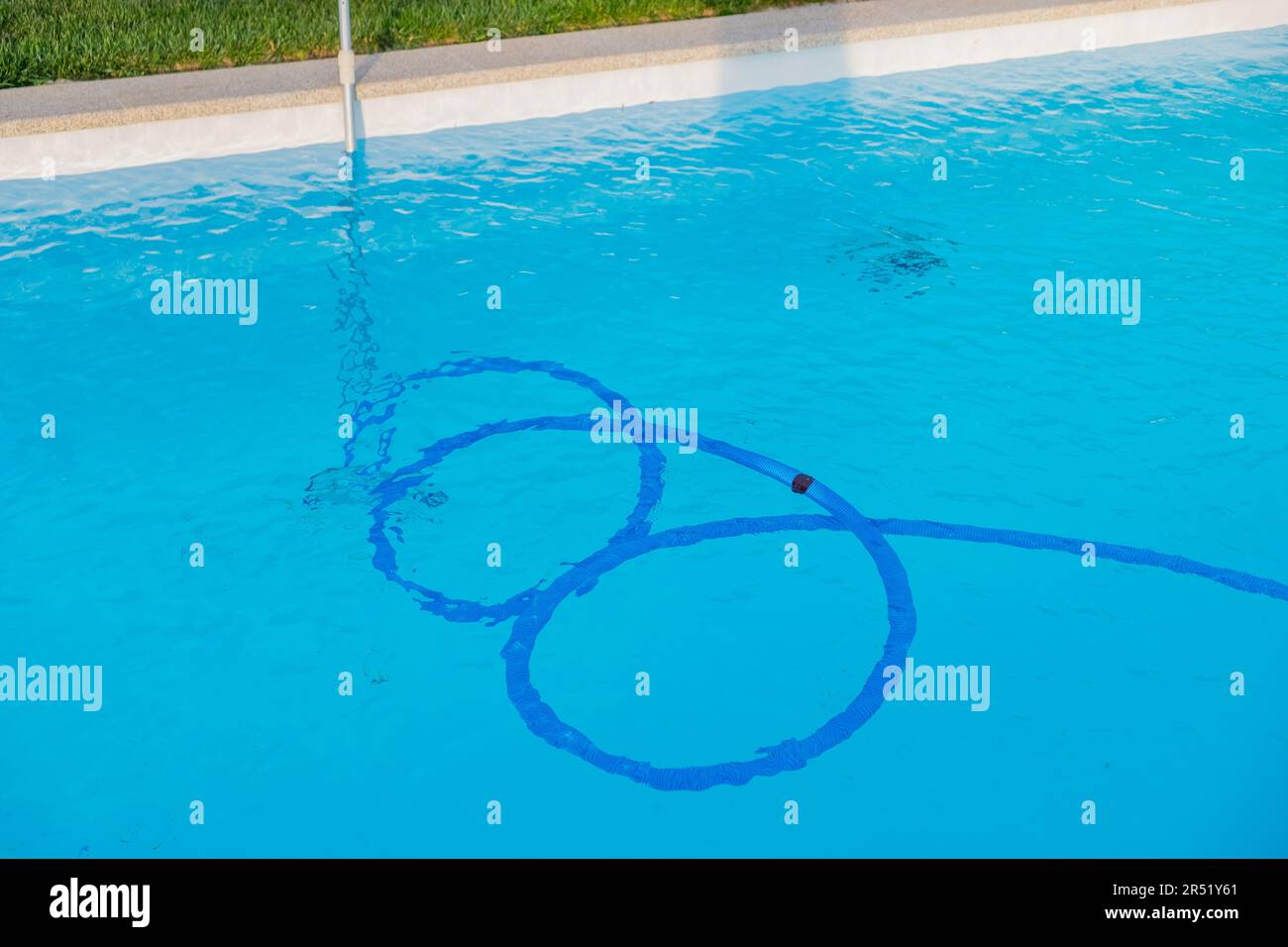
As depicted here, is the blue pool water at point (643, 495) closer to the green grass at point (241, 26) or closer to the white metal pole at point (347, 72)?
the white metal pole at point (347, 72)

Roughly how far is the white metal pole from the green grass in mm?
1193

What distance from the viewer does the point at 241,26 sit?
10023 millimetres

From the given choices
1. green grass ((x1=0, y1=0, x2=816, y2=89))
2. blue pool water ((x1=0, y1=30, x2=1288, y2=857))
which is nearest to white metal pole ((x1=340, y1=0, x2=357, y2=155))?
blue pool water ((x1=0, y1=30, x2=1288, y2=857))

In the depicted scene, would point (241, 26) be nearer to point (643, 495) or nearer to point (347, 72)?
point (347, 72)

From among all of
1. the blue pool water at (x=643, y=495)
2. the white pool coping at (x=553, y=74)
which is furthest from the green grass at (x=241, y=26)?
the blue pool water at (x=643, y=495)

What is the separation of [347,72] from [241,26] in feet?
5.72

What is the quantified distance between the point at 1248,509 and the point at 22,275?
6437 mm

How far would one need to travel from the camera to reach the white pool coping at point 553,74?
8820mm

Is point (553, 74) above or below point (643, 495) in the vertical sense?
above

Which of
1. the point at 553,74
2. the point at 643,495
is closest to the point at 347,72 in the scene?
the point at 553,74

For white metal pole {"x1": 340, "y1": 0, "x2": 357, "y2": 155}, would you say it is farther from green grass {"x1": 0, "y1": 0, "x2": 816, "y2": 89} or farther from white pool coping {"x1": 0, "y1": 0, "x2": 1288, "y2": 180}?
green grass {"x1": 0, "y1": 0, "x2": 816, "y2": 89}

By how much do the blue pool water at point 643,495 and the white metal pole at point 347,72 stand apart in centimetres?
29
